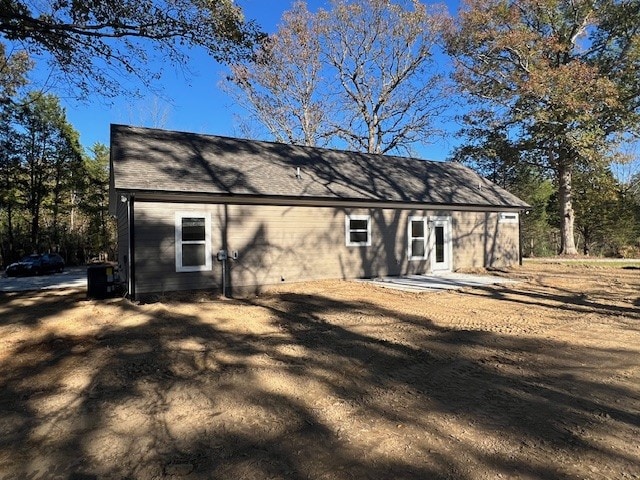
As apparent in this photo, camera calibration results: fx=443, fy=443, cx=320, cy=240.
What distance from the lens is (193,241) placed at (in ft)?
37.3

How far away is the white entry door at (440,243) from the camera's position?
16078mm

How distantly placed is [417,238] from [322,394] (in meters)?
11.7

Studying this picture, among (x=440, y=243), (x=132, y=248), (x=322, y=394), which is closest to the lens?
(x=322, y=394)

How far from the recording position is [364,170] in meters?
16.6

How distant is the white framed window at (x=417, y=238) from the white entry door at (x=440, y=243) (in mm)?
293

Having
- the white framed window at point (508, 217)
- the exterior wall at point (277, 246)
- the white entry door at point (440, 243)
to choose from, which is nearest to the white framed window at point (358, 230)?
the exterior wall at point (277, 246)

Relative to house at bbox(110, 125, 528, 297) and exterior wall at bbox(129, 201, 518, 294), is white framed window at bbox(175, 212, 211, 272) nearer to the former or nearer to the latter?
house at bbox(110, 125, 528, 297)

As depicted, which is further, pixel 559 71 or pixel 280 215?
pixel 559 71

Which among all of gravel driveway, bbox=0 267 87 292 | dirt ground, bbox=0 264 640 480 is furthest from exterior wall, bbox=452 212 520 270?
gravel driveway, bbox=0 267 87 292

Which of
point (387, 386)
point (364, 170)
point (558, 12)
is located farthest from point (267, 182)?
point (558, 12)

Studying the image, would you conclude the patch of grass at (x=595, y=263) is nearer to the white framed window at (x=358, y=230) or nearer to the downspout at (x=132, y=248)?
the white framed window at (x=358, y=230)

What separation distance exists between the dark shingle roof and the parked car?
517 inches

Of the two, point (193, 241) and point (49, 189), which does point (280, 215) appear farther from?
point (49, 189)

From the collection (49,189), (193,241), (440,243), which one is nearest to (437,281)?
(440,243)
